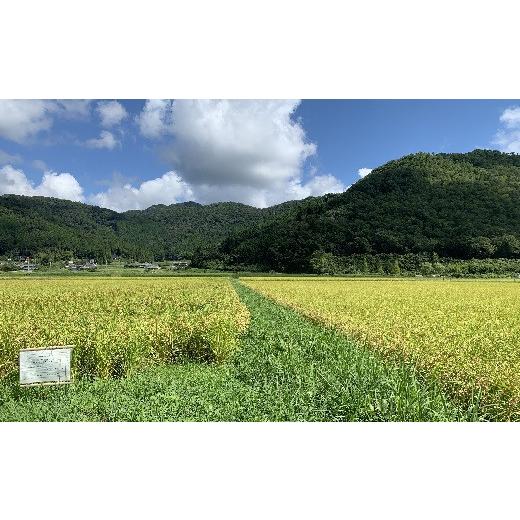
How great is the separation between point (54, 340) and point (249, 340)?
15.0 feet

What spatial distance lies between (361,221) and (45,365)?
3709cm

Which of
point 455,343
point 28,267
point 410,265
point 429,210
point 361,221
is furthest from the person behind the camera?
point 361,221

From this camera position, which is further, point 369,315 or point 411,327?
Answer: point 369,315

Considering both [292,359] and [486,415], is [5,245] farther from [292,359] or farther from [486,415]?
[486,415]

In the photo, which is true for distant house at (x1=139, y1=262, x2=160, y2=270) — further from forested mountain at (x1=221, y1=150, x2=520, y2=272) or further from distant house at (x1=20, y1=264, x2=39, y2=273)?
forested mountain at (x1=221, y1=150, x2=520, y2=272)

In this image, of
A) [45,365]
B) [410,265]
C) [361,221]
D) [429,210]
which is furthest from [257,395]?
[410,265]

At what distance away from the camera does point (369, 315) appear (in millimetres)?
13328

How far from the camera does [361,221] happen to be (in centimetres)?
4041

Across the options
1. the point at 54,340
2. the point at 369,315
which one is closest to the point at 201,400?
the point at 54,340

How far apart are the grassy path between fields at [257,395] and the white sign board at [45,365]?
36cm

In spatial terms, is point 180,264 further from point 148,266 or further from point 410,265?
point 410,265

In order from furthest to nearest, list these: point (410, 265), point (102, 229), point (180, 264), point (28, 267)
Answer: point (180, 264)
point (410, 265)
point (28, 267)
point (102, 229)

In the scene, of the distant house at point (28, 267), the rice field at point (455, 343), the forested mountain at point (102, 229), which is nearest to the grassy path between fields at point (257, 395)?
the rice field at point (455, 343)

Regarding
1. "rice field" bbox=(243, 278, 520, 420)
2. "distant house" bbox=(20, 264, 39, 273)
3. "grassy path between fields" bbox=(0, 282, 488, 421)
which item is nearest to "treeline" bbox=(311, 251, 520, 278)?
"rice field" bbox=(243, 278, 520, 420)
